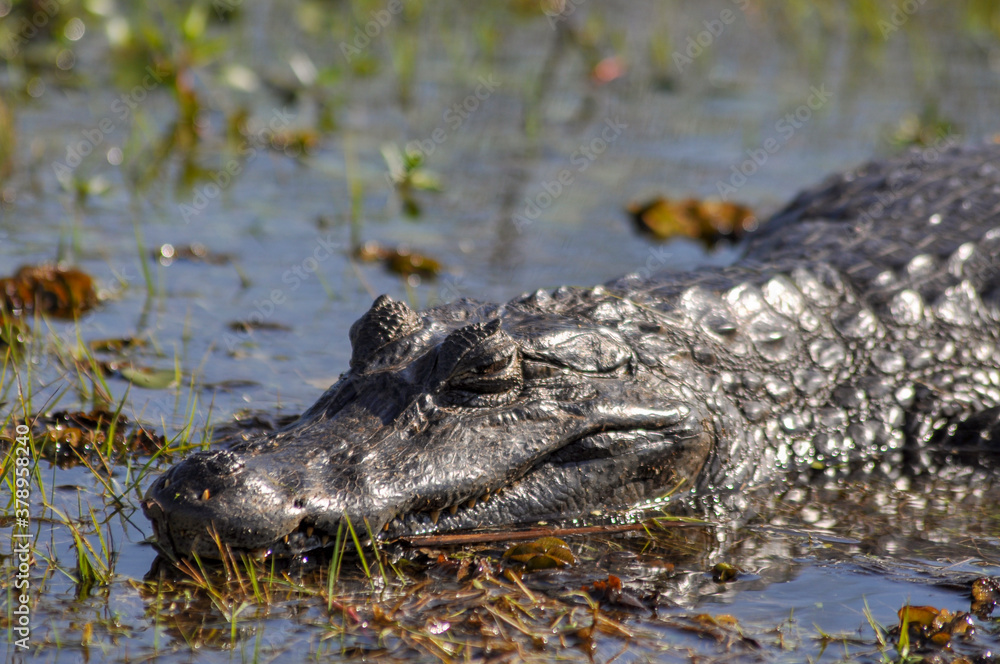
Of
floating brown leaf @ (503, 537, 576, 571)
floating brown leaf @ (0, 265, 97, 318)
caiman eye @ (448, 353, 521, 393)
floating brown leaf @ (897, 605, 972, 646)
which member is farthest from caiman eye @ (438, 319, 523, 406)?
floating brown leaf @ (0, 265, 97, 318)

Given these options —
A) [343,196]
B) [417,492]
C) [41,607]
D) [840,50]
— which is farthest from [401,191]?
[840,50]

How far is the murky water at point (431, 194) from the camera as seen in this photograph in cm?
316

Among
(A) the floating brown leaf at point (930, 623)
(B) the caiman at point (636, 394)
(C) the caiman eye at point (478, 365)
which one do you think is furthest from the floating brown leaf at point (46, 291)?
(A) the floating brown leaf at point (930, 623)

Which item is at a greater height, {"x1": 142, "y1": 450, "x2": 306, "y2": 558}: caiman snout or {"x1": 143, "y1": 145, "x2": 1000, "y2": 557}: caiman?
{"x1": 143, "y1": 145, "x2": 1000, "y2": 557}: caiman

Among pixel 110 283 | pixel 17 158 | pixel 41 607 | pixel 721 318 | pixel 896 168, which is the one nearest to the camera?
pixel 41 607

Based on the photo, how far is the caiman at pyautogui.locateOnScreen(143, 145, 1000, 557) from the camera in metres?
3.22

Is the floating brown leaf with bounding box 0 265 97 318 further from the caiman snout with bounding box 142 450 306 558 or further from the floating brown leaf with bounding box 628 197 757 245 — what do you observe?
the floating brown leaf with bounding box 628 197 757 245

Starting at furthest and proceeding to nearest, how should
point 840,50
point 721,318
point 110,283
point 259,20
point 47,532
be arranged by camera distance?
1. point 840,50
2. point 259,20
3. point 110,283
4. point 721,318
5. point 47,532

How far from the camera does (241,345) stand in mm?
5039

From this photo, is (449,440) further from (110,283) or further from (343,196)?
(343,196)

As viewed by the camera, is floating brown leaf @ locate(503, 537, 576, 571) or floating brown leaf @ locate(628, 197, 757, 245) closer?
floating brown leaf @ locate(503, 537, 576, 571)

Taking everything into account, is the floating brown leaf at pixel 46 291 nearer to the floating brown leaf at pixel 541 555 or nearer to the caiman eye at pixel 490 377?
the caiman eye at pixel 490 377

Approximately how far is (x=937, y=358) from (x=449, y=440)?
93.1 inches

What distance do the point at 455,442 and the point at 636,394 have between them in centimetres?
74
